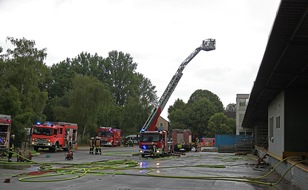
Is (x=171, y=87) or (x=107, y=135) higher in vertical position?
(x=171, y=87)

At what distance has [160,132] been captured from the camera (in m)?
31.3

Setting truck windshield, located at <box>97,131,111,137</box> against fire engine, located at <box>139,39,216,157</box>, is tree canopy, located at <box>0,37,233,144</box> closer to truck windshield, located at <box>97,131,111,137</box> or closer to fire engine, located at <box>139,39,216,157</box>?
truck windshield, located at <box>97,131,111,137</box>

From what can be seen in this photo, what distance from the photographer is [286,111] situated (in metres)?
18.6

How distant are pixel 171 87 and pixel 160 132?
7.32 meters

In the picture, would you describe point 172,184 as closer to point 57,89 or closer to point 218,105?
point 57,89

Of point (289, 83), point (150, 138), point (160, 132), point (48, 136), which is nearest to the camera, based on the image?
point (289, 83)

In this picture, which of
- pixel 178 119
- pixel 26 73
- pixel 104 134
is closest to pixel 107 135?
pixel 104 134

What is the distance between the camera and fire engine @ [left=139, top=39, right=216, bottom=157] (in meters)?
30.9

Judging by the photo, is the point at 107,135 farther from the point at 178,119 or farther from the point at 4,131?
the point at 178,119

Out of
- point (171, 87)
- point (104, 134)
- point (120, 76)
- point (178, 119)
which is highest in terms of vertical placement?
point (120, 76)

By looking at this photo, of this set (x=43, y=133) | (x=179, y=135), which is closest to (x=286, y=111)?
(x=43, y=133)

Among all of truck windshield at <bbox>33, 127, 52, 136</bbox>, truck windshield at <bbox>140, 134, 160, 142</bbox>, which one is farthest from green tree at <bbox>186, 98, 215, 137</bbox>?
Result: truck windshield at <bbox>140, 134, 160, 142</bbox>

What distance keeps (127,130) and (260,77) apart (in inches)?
2430

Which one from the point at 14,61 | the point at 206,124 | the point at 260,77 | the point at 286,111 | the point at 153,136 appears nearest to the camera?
the point at 260,77
